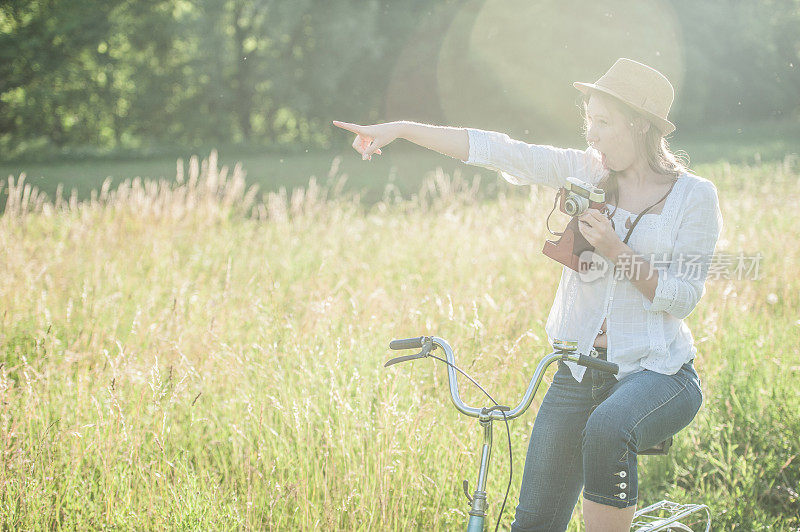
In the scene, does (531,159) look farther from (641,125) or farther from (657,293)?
(657,293)

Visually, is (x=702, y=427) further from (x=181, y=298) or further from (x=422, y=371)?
(x=181, y=298)

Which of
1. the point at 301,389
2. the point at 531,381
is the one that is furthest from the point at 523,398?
the point at 301,389

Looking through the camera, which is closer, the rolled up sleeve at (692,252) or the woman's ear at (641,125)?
the rolled up sleeve at (692,252)

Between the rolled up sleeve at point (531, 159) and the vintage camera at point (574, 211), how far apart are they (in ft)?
0.92

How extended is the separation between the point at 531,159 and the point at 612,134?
13.6 inches

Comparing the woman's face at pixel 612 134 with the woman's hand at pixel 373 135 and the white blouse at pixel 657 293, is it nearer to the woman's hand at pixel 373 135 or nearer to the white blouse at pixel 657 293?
the white blouse at pixel 657 293

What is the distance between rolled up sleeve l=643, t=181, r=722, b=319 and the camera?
2631 millimetres

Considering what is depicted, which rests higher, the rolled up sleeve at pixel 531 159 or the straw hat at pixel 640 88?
the straw hat at pixel 640 88

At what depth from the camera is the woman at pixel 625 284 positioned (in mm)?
2625

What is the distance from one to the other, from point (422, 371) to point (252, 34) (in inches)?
1189

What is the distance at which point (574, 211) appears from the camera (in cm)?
267

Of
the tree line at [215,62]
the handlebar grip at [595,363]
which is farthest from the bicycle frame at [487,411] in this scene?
the tree line at [215,62]

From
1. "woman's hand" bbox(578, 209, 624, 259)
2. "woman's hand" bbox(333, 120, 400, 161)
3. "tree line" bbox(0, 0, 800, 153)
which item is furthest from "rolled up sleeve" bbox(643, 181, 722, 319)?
"tree line" bbox(0, 0, 800, 153)

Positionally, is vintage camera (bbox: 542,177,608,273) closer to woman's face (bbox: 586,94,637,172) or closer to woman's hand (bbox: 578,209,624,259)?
woman's hand (bbox: 578,209,624,259)
